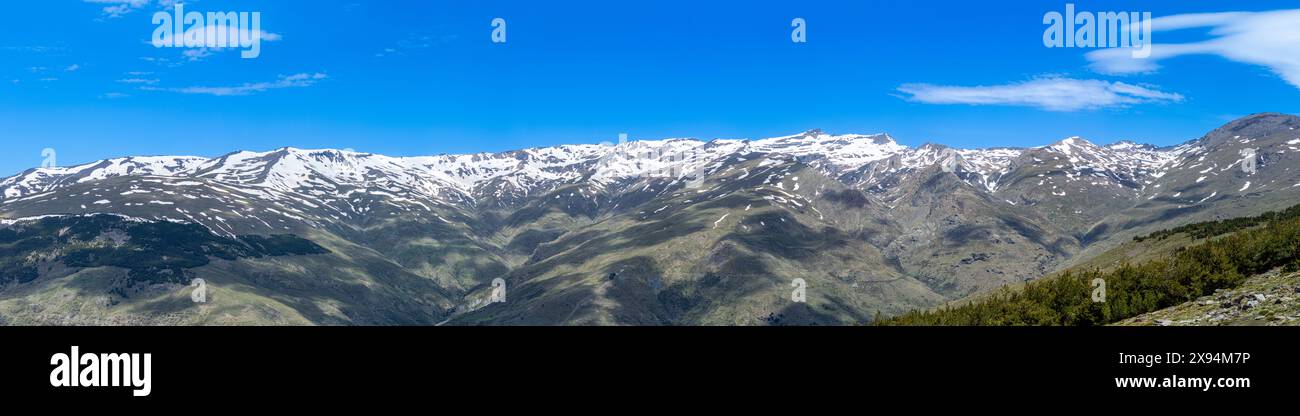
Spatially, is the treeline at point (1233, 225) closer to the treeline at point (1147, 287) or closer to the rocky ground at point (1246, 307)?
the treeline at point (1147, 287)

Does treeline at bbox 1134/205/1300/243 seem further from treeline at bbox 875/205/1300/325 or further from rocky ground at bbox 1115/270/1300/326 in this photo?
rocky ground at bbox 1115/270/1300/326

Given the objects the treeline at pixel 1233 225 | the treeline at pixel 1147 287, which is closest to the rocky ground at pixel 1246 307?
the treeline at pixel 1147 287

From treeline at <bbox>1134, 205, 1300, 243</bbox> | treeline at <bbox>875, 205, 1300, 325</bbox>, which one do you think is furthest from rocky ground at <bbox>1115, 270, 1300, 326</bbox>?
treeline at <bbox>1134, 205, 1300, 243</bbox>

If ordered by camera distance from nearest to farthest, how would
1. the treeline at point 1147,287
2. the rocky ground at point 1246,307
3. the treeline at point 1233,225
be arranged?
1. the rocky ground at point 1246,307
2. the treeline at point 1147,287
3. the treeline at point 1233,225

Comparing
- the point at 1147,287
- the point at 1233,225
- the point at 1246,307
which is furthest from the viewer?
the point at 1233,225

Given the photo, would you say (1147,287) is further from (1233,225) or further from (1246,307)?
(1233,225)

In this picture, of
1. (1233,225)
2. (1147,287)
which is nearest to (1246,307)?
(1147,287)
